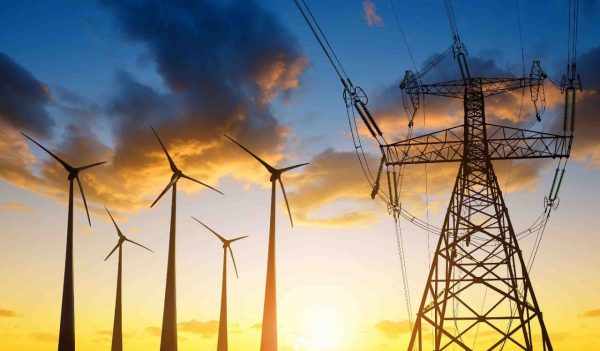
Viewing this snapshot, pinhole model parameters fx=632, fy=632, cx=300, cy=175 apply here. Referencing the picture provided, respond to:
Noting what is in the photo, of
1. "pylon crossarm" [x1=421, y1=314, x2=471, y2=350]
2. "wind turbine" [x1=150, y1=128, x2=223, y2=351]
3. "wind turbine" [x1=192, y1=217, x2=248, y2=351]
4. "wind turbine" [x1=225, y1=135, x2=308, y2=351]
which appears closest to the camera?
"pylon crossarm" [x1=421, y1=314, x2=471, y2=350]

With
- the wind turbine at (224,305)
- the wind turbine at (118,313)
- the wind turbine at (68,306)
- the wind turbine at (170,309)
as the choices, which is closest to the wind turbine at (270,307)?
the wind turbine at (170,309)

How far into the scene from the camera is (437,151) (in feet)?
140

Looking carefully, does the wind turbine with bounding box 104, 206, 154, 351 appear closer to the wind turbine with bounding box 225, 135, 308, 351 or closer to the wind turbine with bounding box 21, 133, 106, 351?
the wind turbine with bounding box 21, 133, 106, 351

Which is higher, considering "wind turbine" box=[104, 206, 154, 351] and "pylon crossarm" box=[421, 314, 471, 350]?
"wind turbine" box=[104, 206, 154, 351]

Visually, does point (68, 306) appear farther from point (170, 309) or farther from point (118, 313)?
point (118, 313)

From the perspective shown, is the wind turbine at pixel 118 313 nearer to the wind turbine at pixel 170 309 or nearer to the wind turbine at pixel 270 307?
the wind turbine at pixel 170 309

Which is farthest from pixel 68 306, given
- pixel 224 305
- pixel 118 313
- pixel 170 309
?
pixel 118 313

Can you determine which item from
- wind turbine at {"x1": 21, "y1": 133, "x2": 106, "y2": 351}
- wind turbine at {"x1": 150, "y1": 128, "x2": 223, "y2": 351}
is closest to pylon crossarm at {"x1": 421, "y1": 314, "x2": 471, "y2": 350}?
wind turbine at {"x1": 150, "y1": 128, "x2": 223, "y2": 351}

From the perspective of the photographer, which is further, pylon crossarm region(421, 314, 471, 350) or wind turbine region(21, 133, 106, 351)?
wind turbine region(21, 133, 106, 351)

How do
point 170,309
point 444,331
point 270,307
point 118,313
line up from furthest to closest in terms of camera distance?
point 118,313, point 170,309, point 270,307, point 444,331

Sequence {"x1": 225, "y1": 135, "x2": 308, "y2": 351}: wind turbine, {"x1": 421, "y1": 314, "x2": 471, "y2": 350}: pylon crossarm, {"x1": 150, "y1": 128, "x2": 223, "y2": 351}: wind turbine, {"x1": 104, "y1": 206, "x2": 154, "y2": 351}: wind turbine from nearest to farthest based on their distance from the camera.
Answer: {"x1": 421, "y1": 314, "x2": 471, "y2": 350}: pylon crossarm < {"x1": 225, "y1": 135, "x2": 308, "y2": 351}: wind turbine < {"x1": 150, "y1": 128, "x2": 223, "y2": 351}: wind turbine < {"x1": 104, "y1": 206, "x2": 154, "y2": 351}: wind turbine

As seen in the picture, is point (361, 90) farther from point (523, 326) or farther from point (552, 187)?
point (552, 187)

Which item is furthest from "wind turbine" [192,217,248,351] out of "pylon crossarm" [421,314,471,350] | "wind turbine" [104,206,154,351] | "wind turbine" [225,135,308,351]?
"pylon crossarm" [421,314,471,350]

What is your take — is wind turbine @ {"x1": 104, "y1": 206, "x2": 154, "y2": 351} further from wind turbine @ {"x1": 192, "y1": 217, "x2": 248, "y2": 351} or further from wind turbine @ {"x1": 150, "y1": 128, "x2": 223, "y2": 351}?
wind turbine @ {"x1": 150, "y1": 128, "x2": 223, "y2": 351}
